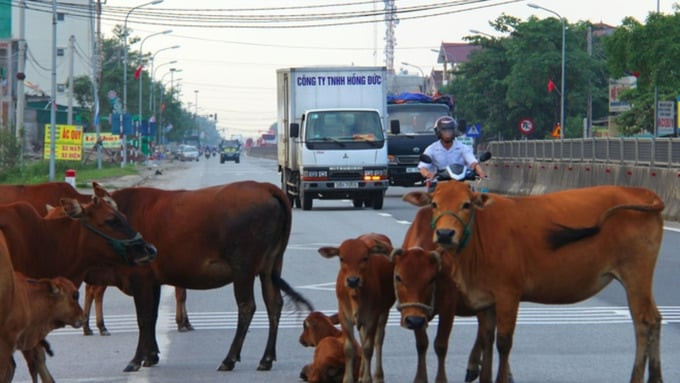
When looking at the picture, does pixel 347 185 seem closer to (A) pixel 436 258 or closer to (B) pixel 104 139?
(A) pixel 436 258

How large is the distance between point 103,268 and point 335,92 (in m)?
24.0

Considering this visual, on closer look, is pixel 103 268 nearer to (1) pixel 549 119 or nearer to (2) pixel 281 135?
(2) pixel 281 135

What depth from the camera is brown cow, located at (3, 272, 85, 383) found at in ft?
28.3

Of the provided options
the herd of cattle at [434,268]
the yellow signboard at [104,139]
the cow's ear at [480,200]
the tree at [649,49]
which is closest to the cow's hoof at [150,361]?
the herd of cattle at [434,268]

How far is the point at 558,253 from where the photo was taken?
9852mm

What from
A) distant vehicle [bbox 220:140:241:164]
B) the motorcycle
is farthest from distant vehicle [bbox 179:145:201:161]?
the motorcycle

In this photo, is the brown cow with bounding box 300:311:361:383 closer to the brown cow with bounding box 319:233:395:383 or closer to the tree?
the brown cow with bounding box 319:233:395:383

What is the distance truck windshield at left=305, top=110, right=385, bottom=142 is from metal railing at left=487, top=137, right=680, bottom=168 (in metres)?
6.29

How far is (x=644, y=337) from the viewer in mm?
9891

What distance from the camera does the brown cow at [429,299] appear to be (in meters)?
9.16

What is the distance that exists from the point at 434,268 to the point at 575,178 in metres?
29.1

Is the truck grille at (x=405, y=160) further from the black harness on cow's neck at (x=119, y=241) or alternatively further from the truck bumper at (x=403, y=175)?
the black harness on cow's neck at (x=119, y=241)

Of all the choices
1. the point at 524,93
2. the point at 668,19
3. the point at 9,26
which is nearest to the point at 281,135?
the point at 668,19

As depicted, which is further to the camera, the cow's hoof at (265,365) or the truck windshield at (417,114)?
the truck windshield at (417,114)
